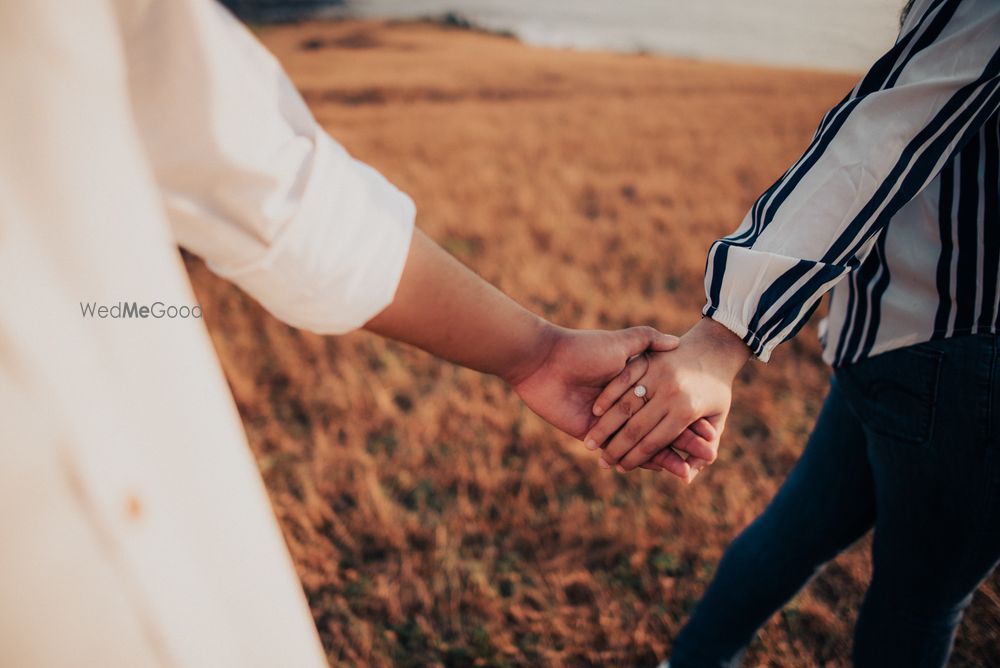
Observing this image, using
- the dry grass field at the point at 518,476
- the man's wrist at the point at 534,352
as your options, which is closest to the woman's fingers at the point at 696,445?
the man's wrist at the point at 534,352

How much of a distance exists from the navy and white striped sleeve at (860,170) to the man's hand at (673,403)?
74 millimetres

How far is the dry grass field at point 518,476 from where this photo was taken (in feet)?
6.17

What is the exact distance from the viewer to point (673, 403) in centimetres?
125

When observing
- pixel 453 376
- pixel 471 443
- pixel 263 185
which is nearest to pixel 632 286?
pixel 453 376

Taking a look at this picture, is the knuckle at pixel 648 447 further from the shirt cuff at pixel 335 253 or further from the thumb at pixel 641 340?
the shirt cuff at pixel 335 253

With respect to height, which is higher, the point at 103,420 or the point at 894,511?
the point at 103,420

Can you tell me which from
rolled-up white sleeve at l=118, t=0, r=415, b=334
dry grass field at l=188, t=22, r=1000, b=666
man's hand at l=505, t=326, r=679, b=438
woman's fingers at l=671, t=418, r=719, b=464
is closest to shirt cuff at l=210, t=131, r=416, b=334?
rolled-up white sleeve at l=118, t=0, r=415, b=334

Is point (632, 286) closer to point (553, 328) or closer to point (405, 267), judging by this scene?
point (553, 328)

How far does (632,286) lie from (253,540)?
3759 mm

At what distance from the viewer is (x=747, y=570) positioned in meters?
1.45

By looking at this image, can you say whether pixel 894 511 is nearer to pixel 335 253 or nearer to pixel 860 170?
pixel 860 170

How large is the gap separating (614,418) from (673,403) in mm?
144

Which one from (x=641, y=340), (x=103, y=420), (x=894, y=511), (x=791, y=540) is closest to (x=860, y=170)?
(x=641, y=340)

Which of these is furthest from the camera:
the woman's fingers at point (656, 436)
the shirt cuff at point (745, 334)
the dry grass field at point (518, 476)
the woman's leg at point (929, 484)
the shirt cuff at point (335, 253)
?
the dry grass field at point (518, 476)
